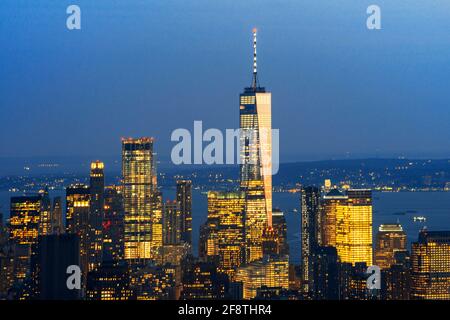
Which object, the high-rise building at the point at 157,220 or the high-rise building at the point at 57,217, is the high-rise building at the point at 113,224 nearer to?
the high-rise building at the point at 157,220

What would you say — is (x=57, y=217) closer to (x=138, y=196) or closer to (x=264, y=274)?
(x=138, y=196)

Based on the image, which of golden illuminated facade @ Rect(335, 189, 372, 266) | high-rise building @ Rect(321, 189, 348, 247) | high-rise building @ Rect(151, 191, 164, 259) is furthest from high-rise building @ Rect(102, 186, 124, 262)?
golden illuminated facade @ Rect(335, 189, 372, 266)

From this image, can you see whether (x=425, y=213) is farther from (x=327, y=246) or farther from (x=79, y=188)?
(x=79, y=188)

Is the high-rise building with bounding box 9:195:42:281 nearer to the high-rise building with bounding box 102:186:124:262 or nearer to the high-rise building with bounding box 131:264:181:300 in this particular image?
the high-rise building with bounding box 102:186:124:262

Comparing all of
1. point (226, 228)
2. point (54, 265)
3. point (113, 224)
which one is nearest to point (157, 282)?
point (54, 265)
